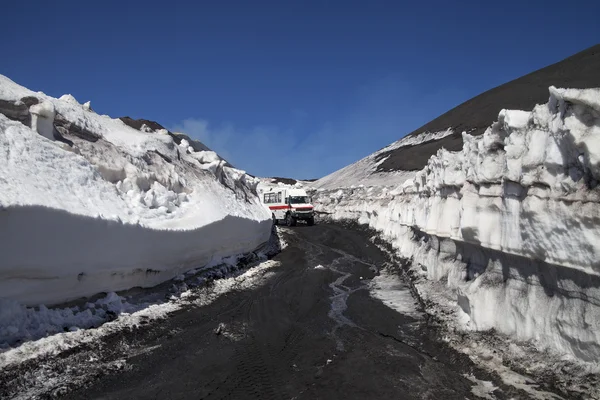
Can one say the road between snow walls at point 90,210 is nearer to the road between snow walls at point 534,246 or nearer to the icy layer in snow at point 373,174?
the road between snow walls at point 534,246

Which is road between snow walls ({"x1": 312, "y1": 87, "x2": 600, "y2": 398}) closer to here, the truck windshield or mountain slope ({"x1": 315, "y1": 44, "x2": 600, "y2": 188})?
the truck windshield

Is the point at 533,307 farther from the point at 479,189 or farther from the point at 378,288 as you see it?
the point at 378,288

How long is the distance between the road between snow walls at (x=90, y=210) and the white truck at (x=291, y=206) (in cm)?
1622

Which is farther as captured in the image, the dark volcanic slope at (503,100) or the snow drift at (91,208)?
the dark volcanic slope at (503,100)

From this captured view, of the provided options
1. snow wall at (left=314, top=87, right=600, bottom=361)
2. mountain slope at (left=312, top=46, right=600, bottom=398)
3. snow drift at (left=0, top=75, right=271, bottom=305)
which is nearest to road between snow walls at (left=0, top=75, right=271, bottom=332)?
snow drift at (left=0, top=75, right=271, bottom=305)

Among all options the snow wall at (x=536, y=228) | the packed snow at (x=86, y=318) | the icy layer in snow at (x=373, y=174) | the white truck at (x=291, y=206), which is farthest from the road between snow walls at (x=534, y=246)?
the icy layer in snow at (x=373, y=174)

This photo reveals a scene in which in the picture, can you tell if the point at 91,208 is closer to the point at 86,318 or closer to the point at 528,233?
the point at 86,318

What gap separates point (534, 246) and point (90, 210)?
23.8ft

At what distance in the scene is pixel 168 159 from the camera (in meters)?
13.9

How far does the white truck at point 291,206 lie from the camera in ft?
103

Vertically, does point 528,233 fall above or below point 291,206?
below

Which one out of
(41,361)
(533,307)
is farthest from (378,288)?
(41,361)

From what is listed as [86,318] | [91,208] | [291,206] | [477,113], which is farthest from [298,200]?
[477,113]

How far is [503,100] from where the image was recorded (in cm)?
6819
